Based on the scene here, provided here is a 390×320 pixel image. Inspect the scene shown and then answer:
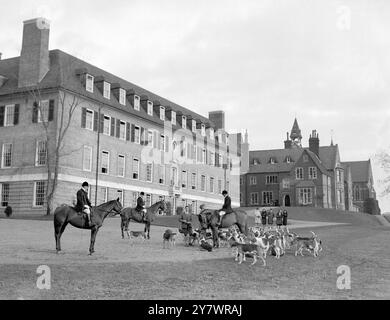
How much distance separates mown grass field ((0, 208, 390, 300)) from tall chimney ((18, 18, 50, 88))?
1138 inches

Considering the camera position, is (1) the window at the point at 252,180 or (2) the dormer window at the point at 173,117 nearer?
(2) the dormer window at the point at 173,117

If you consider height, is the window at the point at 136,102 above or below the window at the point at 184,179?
above

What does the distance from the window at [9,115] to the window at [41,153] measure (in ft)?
15.0

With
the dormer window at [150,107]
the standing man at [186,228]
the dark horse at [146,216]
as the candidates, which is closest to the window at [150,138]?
the dormer window at [150,107]

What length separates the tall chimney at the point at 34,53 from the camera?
156 ft

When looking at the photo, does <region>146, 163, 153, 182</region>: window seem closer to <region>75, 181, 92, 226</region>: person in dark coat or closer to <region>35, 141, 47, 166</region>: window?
<region>35, 141, 47, 166</region>: window

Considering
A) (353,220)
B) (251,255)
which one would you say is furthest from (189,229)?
(353,220)

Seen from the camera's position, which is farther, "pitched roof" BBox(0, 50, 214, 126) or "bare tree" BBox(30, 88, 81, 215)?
"pitched roof" BBox(0, 50, 214, 126)

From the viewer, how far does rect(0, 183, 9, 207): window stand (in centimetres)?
4697

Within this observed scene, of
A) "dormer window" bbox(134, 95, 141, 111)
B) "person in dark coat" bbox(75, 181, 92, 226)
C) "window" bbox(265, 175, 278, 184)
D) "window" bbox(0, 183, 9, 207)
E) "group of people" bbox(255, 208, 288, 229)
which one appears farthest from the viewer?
"window" bbox(265, 175, 278, 184)

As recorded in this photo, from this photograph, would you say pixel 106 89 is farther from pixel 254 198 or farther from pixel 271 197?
pixel 254 198

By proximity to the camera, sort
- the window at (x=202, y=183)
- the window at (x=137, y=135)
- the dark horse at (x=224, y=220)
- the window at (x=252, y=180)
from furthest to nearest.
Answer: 1. the window at (x=252, y=180)
2. the window at (x=202, y=183)
3. the window at (x=137, y=135)
4. the dark horse at (x=224, y=220)

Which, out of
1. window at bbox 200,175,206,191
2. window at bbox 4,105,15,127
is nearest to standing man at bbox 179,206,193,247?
window at bbox 4,105,15,127

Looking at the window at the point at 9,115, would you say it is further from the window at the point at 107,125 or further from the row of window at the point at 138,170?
the window at the point at 107,125
